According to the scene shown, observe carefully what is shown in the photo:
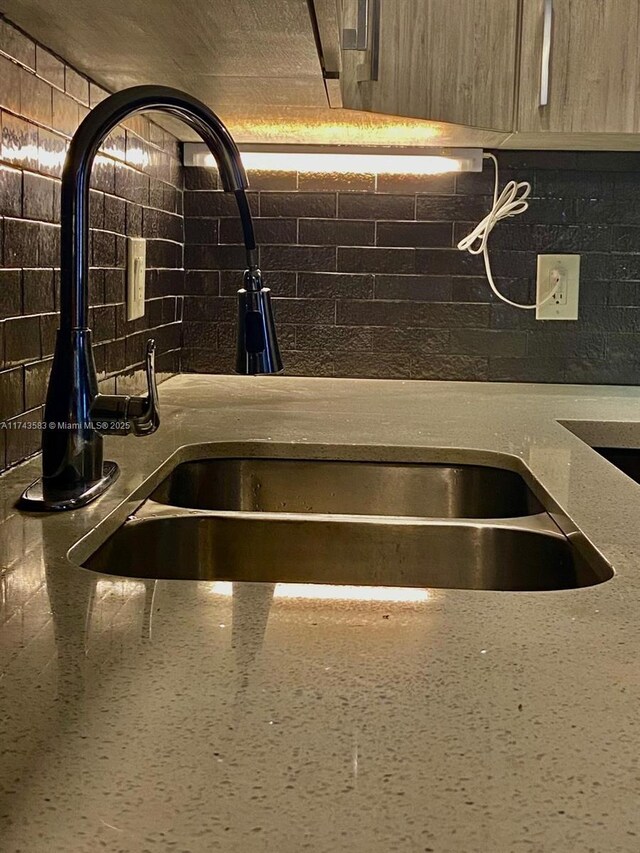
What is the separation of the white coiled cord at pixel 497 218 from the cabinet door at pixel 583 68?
29 cm

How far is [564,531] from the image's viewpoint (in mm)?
997

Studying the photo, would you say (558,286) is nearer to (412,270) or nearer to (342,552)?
(412,270)

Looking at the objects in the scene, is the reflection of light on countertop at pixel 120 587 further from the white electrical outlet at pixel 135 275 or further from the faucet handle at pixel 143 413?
the white electrical outlet at pixel 135 275

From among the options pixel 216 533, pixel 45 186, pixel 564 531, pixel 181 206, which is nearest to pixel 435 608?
pixel 564 531

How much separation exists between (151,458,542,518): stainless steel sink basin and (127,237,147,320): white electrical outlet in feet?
1.50

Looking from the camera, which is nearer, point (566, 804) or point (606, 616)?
point (566, 804)

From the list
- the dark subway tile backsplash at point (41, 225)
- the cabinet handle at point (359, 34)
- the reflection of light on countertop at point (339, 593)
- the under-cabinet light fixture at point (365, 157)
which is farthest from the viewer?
the under-cabinet light fixture at point (365, 157)

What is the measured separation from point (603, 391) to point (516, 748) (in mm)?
1716

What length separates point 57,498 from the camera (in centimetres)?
100

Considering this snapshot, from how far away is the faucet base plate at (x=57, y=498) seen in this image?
0.98 m

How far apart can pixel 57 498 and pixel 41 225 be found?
411mm

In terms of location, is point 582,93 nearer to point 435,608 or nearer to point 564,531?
point 564,531

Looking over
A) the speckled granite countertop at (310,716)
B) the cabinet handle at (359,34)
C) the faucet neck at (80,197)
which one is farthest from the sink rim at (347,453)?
the cabinet handle at (359,34)

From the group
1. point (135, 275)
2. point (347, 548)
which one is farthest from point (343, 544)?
point (135, 275)
